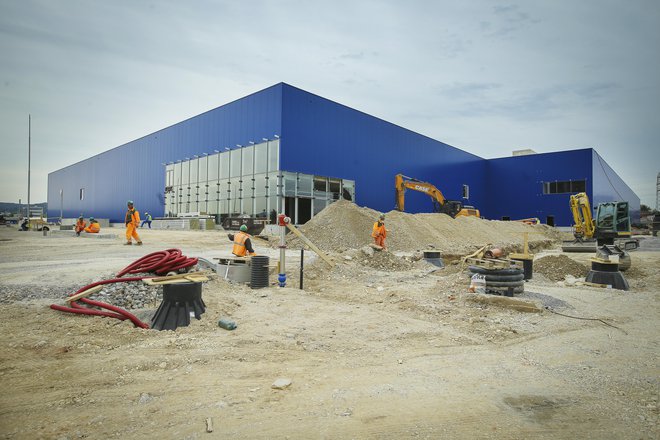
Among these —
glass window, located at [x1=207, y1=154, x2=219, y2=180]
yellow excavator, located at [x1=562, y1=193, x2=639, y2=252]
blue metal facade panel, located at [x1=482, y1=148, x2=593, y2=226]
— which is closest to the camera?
yellow excavator, located at [x1=562, y1=193, x2=639, y2=252]

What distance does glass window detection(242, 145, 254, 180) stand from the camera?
2605 centimetres

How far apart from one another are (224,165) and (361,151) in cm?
1102

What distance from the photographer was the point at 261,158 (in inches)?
999

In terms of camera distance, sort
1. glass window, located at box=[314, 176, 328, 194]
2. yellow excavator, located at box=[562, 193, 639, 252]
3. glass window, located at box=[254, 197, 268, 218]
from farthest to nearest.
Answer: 1. glass window, located at box=[314, 176, 328, 194]
2. glass window, located at box=[254, 197, 268, 218]
3. yellow excavator, located at box=[562, 193, 639, 252]

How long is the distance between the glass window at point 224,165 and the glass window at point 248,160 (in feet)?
6.83

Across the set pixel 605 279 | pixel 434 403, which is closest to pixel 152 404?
pixel 434 403

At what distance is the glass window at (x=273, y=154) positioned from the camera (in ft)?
79.5

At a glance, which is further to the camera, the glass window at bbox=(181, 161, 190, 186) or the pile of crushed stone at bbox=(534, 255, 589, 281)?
the glass window at bbox=(181, 161, 190, 186)

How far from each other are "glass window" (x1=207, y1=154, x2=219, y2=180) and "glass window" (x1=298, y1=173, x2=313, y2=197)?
7958 millimetres

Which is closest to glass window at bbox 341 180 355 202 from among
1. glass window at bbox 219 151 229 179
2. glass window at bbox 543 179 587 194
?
glass window at bbox 219 151 229 179

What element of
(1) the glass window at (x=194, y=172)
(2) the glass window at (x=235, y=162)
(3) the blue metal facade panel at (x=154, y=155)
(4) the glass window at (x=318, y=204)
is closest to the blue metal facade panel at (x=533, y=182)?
(4) the glass window at (x=318, y=204)

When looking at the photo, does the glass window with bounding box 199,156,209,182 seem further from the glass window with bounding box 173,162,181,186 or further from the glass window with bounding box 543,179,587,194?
the glass window with bounding box 543,179,587,194

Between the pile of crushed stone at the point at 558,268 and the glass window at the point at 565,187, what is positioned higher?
the glass window at the point at 565,187

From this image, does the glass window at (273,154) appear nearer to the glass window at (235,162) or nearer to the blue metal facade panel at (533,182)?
the glass window at (235,162)
